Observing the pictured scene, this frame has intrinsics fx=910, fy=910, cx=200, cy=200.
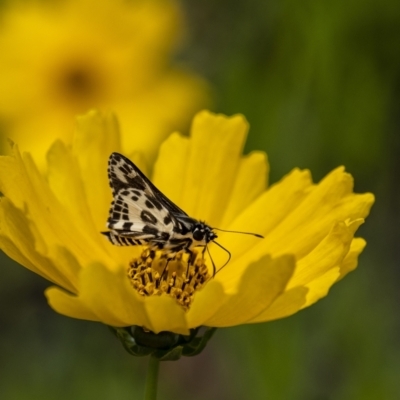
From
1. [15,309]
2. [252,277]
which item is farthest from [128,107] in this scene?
[252,277]

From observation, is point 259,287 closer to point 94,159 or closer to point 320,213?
point 320,213

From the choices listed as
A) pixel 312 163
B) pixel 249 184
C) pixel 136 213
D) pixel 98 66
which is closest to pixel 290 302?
pixel 136 213

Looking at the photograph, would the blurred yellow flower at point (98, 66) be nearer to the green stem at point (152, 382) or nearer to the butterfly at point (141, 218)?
the butterfly at point (141, 218)

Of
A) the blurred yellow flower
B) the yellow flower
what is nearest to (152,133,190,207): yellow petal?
the yellow flower

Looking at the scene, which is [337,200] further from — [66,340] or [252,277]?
[66,340]

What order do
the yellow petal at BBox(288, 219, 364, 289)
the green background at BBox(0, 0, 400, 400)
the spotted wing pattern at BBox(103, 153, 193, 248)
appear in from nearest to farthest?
the yellow petal at BBox(288, 219, 364, 289) < the spotted wing pattern at BBox(103, 153, 193, 248) < the green background at BBox(0, 0, 400, 400)

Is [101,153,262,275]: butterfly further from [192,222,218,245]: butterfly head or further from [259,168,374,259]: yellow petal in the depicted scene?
[259,168,374,259]: yellow petal

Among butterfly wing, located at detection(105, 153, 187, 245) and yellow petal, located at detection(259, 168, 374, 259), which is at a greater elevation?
yellow petal, located at detection(259, 168, 374, 259)
